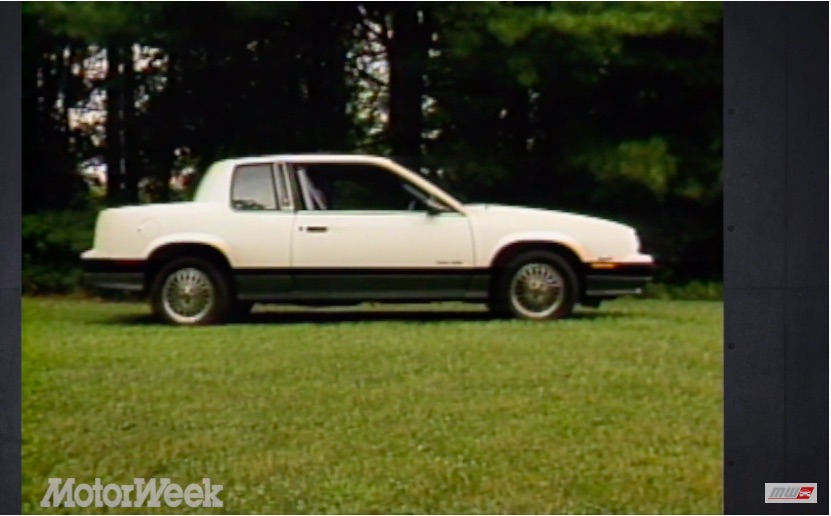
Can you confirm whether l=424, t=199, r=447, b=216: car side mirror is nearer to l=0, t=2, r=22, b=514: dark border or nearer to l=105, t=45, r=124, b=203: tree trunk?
l=105, t=45, r=124, b=203: tree trunk

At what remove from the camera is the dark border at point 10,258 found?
3859 mm

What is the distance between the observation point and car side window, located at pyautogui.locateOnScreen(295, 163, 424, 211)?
3.80 m

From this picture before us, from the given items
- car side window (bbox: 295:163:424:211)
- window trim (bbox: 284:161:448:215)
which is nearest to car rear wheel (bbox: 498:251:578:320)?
window trim (bbox: 284:161:448:215)

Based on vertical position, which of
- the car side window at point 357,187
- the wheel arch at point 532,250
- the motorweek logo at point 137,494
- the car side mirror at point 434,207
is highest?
the car side window at point 357,187

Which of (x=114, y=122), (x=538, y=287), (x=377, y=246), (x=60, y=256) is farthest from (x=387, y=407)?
(x=114, y=122)

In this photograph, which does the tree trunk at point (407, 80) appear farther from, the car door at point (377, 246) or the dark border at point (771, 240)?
the dark border at point (771, 240)

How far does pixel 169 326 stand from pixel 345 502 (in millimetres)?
902

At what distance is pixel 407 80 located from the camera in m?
3.84

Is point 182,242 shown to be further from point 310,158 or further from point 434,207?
point 434,207

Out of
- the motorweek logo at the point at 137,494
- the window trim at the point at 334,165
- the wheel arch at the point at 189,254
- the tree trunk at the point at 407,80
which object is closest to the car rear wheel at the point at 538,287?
the window trim at the point at 334,165

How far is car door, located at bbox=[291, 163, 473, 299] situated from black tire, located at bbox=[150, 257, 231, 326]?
0.28m

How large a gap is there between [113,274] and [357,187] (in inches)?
37.3

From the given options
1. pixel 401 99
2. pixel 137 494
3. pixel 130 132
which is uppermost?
pixel 401 99

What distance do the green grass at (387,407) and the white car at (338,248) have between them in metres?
0.08
